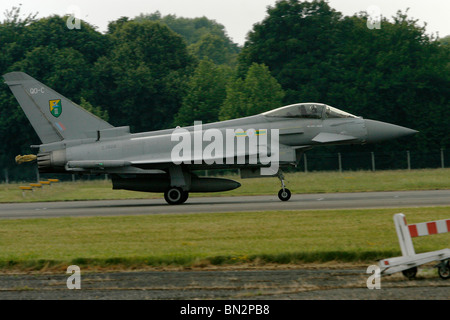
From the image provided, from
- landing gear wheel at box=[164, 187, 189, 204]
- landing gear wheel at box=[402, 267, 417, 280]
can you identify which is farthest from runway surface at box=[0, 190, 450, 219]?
landing gear wheel at box=[402, 267, 417, 280]

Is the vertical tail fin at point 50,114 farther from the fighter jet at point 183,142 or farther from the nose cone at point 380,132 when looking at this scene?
the nose cone at point 380,132

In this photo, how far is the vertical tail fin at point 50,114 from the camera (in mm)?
22922

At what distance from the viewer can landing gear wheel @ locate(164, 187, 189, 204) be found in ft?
74.2

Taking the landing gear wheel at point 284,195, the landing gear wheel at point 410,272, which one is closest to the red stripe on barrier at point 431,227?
the landing gear wheel at point 410,272

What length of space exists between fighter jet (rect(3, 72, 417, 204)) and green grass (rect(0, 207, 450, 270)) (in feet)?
14.5

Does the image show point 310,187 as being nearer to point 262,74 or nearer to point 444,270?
point 444,270

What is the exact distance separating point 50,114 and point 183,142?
4842 millimetres

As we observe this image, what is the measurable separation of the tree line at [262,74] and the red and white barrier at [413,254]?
39704 mm

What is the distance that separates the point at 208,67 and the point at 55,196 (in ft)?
96.2

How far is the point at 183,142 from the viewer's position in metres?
22.3

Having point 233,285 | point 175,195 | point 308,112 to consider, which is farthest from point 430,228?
point 175,195

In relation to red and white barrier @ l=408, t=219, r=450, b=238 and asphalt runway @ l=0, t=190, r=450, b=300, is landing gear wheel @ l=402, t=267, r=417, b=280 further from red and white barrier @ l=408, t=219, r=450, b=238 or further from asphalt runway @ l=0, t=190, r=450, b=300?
red and white barrier @ l=408, t=219, r=450, b=238
